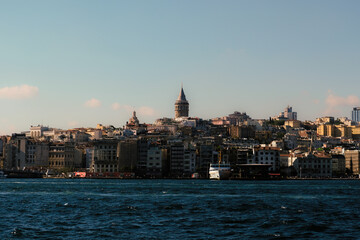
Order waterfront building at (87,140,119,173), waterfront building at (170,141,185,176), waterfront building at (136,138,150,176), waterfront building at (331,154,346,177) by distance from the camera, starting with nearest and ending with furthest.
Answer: waterfront building at (136,138,150,176), waterfront building at (170,141,185,176), waterfront building at (87,140,119,173), waterfront building at (331,154,346,177)

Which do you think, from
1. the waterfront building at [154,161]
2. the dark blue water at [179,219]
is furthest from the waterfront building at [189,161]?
the dark blue water at [179,219]

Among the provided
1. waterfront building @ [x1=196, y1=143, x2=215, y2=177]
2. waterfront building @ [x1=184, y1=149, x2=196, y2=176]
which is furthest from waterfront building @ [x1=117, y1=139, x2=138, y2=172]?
waterfront building @ [x1=196, y1=143, x2=215, y2=177]

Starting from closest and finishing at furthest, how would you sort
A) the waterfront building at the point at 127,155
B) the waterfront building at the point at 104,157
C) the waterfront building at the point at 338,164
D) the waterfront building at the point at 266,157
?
the waterfront building at the point at 127,155 → the waterfront building at the point at 104,157 → the waterfront building at the point at 266,157 → the waterfront building at the point at 338,164

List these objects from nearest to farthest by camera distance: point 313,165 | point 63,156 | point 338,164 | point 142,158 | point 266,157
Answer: point 142,158 → point 266,157 → point 313,165 → point 338,164 → point 63,156

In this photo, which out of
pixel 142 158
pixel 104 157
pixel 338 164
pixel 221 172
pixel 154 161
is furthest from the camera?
pixel 338 164

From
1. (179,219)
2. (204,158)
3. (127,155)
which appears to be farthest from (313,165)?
(179,219)

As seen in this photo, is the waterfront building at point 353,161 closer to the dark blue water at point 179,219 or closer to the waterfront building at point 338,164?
the waterfront building at point 338,164

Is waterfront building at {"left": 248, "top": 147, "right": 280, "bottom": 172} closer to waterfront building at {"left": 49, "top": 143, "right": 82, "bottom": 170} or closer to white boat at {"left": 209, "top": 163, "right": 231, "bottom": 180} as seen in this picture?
white boat at {"left": 209, "top": 163, "right": 231, "bottom": 180}

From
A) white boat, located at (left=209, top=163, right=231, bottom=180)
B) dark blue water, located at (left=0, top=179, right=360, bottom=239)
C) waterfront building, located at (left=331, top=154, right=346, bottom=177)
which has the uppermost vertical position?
waterfront building, located at (left=331, top=154, right=346, bottom=177)

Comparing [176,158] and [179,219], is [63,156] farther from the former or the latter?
[179,219]

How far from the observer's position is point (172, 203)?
58531 millimetres

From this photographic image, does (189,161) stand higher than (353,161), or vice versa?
(353,161)

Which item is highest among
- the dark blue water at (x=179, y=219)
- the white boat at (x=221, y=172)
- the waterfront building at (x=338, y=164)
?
the waterfront building at (x=338, y=164)

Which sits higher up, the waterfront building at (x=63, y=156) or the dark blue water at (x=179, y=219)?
the waterfront building at (x=63, y=156)
